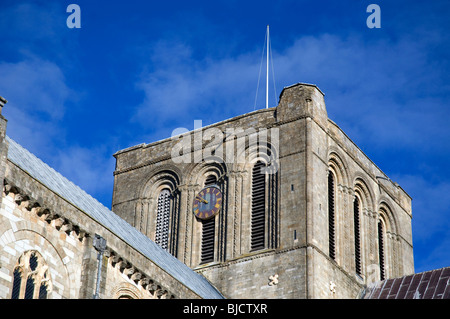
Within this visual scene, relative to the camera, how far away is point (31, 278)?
38.4 meters

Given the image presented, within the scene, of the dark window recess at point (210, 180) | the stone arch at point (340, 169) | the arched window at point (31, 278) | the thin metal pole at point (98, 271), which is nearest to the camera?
the arched window at point (31, 278)

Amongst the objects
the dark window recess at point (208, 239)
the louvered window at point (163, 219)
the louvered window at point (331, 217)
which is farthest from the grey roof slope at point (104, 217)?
the louvered window at point (331, 217)

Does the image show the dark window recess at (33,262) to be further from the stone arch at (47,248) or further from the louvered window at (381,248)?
the louvered window at (381,248)

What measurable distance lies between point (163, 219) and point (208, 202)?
10.5 ft

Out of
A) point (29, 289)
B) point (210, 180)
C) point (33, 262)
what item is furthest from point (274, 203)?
point (29, 289)

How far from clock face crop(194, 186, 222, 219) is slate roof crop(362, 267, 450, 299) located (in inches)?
378

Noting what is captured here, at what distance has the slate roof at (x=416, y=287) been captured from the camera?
53844 millimetres

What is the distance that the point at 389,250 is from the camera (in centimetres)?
6462

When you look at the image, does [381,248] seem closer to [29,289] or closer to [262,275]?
[262,275]

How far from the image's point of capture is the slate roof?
53.8 meters

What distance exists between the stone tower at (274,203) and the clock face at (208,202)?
0.28 meters
